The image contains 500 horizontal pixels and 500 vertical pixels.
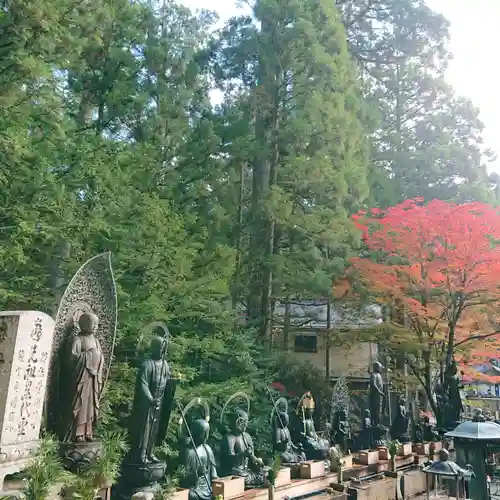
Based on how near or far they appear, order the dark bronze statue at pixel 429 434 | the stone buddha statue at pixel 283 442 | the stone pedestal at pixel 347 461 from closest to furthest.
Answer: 1. the stone buddha statue at pixel 283 442
2. the stone pedestal at pixel 347 461
3. the dark bronze statue at pixel 429 434

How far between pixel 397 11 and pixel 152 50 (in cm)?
1646

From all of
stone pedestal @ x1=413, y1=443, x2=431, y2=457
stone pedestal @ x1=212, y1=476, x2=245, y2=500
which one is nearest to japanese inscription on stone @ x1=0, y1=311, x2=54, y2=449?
stone pedestal @ x1=212, y1=476, x2=245, y2=500

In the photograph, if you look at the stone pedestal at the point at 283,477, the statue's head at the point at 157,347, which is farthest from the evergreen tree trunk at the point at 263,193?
the statue's head at the point at 157,347

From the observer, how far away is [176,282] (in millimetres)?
13461

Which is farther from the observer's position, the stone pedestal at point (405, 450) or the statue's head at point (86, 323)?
the stone pedestal at point (405, 450)

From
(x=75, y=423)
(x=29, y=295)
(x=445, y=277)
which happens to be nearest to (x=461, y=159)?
(x=445, y=277)

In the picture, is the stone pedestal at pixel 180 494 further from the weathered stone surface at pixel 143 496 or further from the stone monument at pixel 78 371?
the stone monument at pixel 78 371

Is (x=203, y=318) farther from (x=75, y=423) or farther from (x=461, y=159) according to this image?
(x=461, y=159)

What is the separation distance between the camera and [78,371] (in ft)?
26.0

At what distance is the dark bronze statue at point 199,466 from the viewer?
9.40 m

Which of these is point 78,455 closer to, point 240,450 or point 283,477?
point 240,450

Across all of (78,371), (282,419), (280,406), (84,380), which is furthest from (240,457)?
(78,371)

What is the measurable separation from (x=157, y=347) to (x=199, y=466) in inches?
91.5

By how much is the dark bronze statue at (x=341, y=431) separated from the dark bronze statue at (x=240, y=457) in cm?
543
